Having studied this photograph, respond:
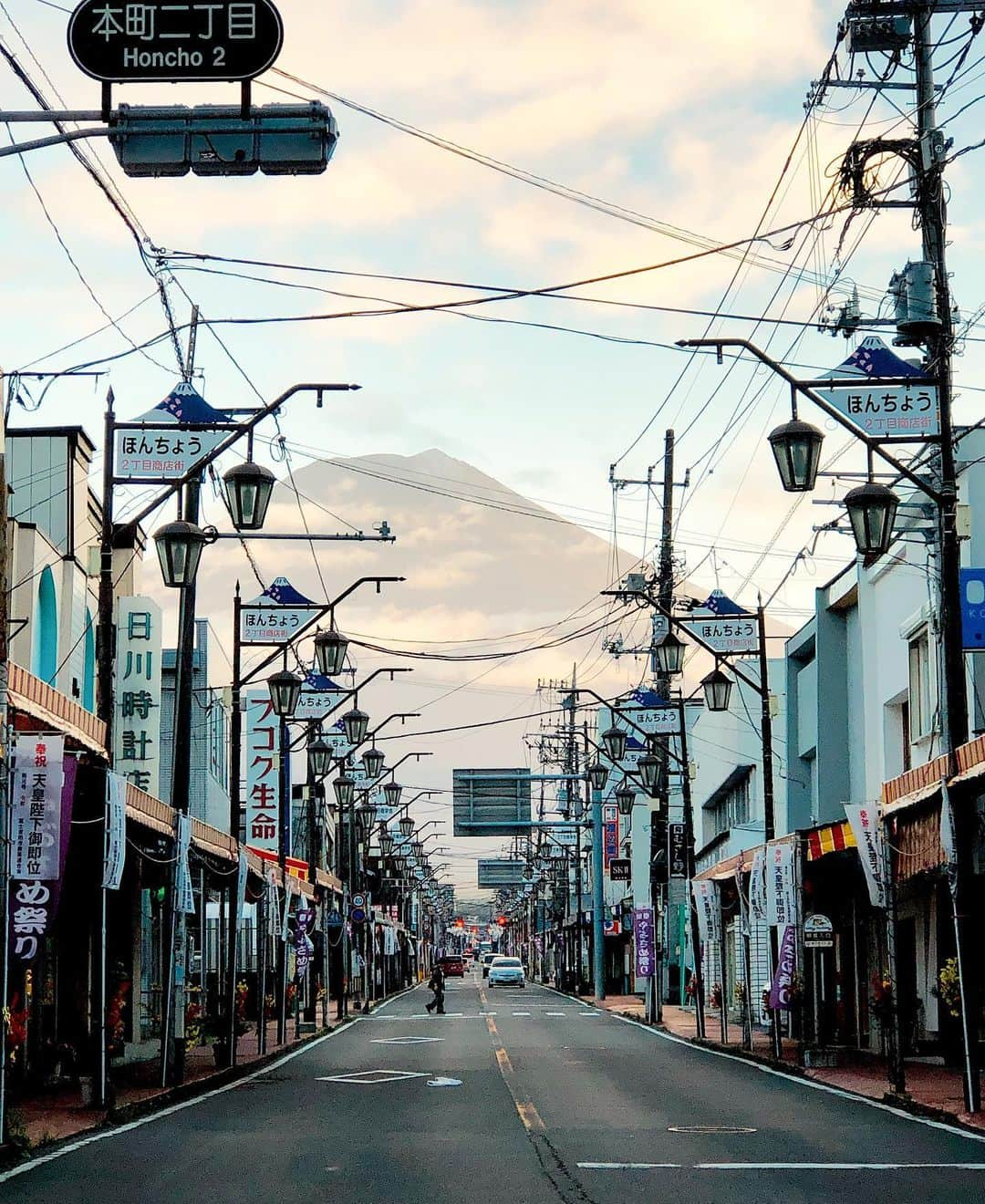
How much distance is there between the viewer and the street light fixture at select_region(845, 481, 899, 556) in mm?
18578

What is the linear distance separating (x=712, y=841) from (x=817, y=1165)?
51.9 meters

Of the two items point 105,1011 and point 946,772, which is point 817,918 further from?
point 105,1011

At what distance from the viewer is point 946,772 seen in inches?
792

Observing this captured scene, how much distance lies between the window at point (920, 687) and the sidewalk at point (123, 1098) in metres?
13.9

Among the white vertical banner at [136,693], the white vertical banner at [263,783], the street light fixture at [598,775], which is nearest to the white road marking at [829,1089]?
the street light fixture at [598,775]

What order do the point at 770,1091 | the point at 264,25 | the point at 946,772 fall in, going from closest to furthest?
the point at 264,25, the point at 946,772, the point at 770,1091

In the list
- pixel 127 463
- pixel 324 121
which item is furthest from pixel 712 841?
pixel 324 121

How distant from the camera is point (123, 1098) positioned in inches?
856

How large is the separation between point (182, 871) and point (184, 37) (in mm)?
16287

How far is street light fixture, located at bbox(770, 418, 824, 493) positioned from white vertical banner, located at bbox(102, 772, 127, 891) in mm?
8440

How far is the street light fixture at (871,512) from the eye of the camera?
18578 mm

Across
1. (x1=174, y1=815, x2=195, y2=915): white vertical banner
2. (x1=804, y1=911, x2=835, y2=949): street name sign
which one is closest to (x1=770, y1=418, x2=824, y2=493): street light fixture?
(x1=174, y1=815, x2=195, y2=915): white vertical banner

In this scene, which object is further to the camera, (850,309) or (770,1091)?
(850,309)

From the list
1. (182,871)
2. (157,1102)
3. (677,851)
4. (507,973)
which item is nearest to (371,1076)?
(182,871)
